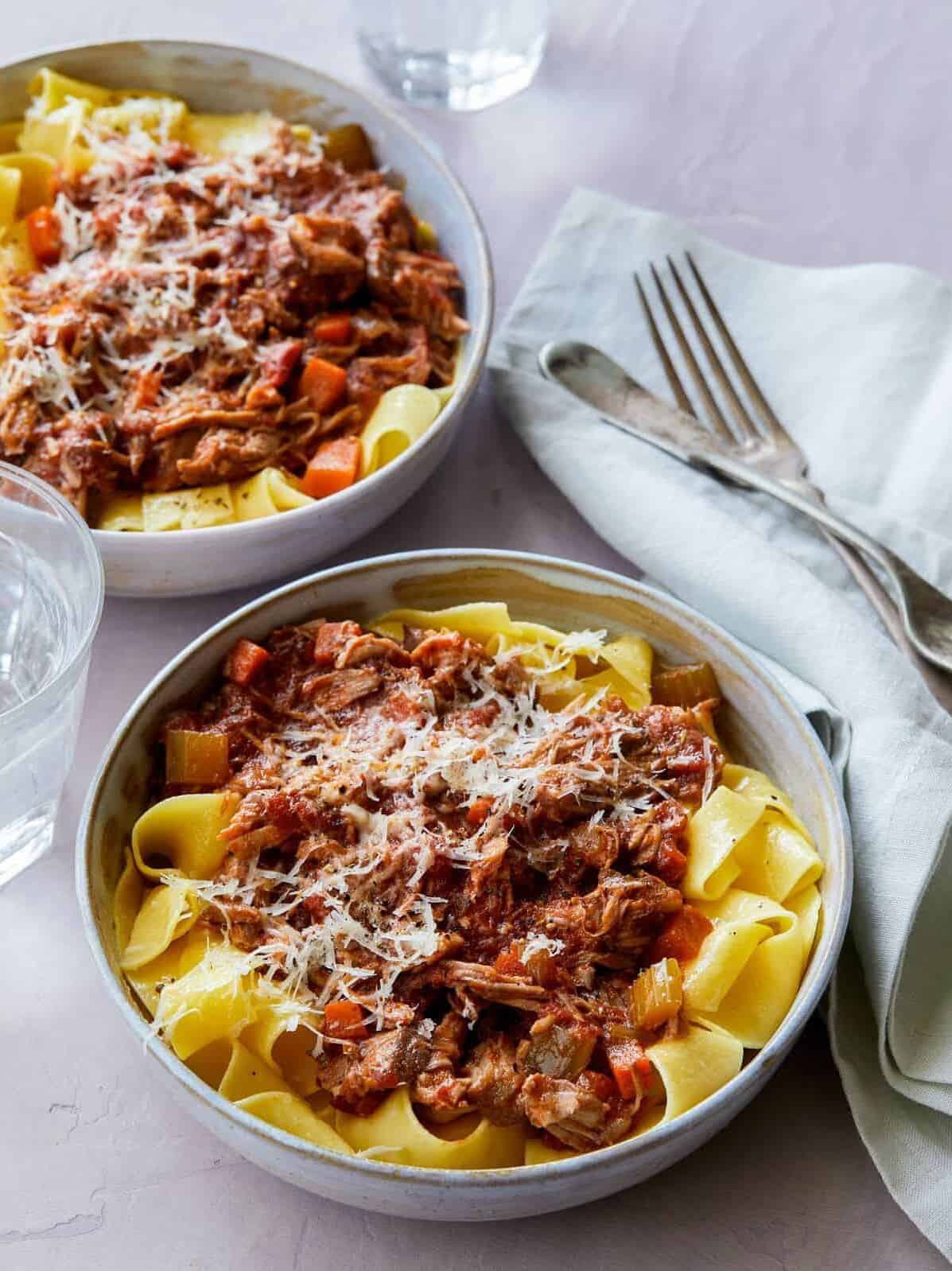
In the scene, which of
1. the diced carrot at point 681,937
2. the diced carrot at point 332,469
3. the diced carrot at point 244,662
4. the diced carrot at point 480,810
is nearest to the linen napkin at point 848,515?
the diced carrot at point 681,937

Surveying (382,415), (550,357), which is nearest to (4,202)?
(382,415)

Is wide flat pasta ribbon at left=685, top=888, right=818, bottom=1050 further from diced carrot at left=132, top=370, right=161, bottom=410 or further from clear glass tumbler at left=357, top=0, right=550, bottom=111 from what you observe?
clear glass tumbler at left=357, top=0, right=550, bottom=111

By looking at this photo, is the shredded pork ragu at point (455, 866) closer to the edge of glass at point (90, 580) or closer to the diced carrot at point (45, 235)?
the edge of glass at point (90, 580)

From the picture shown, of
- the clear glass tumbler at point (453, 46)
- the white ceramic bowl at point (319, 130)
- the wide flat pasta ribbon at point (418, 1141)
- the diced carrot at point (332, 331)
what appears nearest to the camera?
the wide flat pasta ribbon at point (418, 1141)

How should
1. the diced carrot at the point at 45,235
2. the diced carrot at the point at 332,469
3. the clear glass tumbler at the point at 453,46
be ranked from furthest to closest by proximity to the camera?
the clear glass tumbler at the point at 453,46
the diced carrot at the point at 45,235
the diced carrot at the point at 332,469

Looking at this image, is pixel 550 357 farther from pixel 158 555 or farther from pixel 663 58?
pixel 663 58

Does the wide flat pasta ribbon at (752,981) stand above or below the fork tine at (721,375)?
below

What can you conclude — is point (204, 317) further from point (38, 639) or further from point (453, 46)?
point (453, 46)
